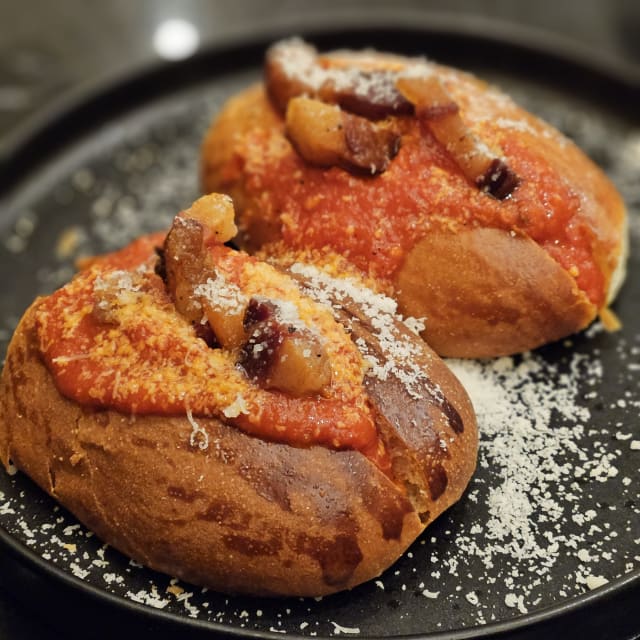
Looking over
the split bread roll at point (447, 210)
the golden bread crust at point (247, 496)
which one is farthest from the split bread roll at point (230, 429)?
the split bread roll at point (447, 210)

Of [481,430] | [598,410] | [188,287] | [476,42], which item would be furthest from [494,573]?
[476,42]

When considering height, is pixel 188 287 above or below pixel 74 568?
above

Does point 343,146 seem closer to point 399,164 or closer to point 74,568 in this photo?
point 399,164

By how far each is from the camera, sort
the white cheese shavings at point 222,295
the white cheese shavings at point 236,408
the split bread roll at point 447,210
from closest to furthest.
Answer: the white cheese shavings at point 236,408 < the white cheese shavings at point 222,295 < the split bread roll at point 447,210

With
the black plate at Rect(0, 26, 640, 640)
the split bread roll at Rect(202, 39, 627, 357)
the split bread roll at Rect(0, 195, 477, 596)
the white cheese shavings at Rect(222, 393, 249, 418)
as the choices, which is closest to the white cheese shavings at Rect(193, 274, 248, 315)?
the split bread roll at Rect(0, 195, 477, 596)

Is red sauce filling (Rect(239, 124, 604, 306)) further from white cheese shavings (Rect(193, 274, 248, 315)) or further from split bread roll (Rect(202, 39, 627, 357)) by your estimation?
white cheese shavings (Rect(193, 274, 248, 315))

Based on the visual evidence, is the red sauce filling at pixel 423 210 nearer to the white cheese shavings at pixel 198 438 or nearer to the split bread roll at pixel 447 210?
the split bread roll at pixel 447 210

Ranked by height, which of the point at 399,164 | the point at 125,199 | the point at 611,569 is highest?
the point at 399,164

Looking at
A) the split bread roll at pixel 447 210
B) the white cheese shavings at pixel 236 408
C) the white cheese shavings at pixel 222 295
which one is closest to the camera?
the white cheese shavings at pixel 236 408
